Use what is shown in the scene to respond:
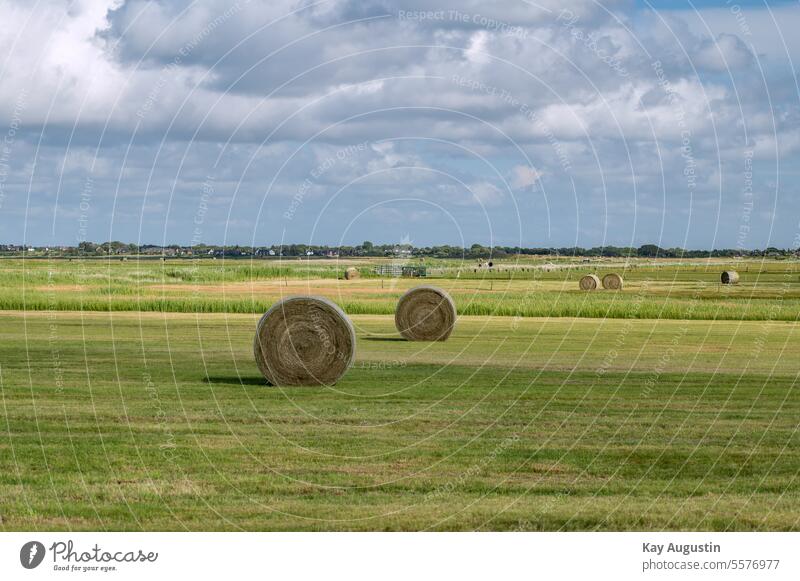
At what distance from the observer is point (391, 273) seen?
134m

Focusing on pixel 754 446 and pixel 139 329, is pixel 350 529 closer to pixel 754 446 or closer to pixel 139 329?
pixel 754 446

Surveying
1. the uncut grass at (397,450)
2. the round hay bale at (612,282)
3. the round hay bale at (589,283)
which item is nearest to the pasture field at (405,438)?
the uncut grass at (397,450)

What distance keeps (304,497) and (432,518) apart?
2.05 m

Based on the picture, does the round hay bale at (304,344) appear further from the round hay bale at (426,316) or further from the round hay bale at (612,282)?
the round hay bale at (612,282)

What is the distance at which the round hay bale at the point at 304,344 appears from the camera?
1161 inches

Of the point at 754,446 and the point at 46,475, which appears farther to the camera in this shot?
the point at 754,446

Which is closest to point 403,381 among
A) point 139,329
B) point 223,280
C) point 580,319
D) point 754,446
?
point 754,446

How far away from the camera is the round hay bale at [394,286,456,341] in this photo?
156 feet

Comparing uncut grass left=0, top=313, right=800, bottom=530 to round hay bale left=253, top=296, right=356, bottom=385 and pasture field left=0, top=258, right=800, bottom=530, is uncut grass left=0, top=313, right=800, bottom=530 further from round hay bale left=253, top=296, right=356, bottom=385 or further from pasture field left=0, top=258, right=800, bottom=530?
round hay bale left=253, top=296, right=356, bottom=385

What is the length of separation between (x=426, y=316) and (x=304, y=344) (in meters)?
18.5

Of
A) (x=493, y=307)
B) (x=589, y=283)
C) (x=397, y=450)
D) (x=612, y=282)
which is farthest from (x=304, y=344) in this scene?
(x=612, y=282)

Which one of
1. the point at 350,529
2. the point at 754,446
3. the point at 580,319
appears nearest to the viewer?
the point at 350,529

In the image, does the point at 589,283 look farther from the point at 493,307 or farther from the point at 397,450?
the point at 397,450

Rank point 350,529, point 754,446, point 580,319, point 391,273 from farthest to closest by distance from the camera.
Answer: point 391,273
point 580,319
point 754,446
point 350,529
